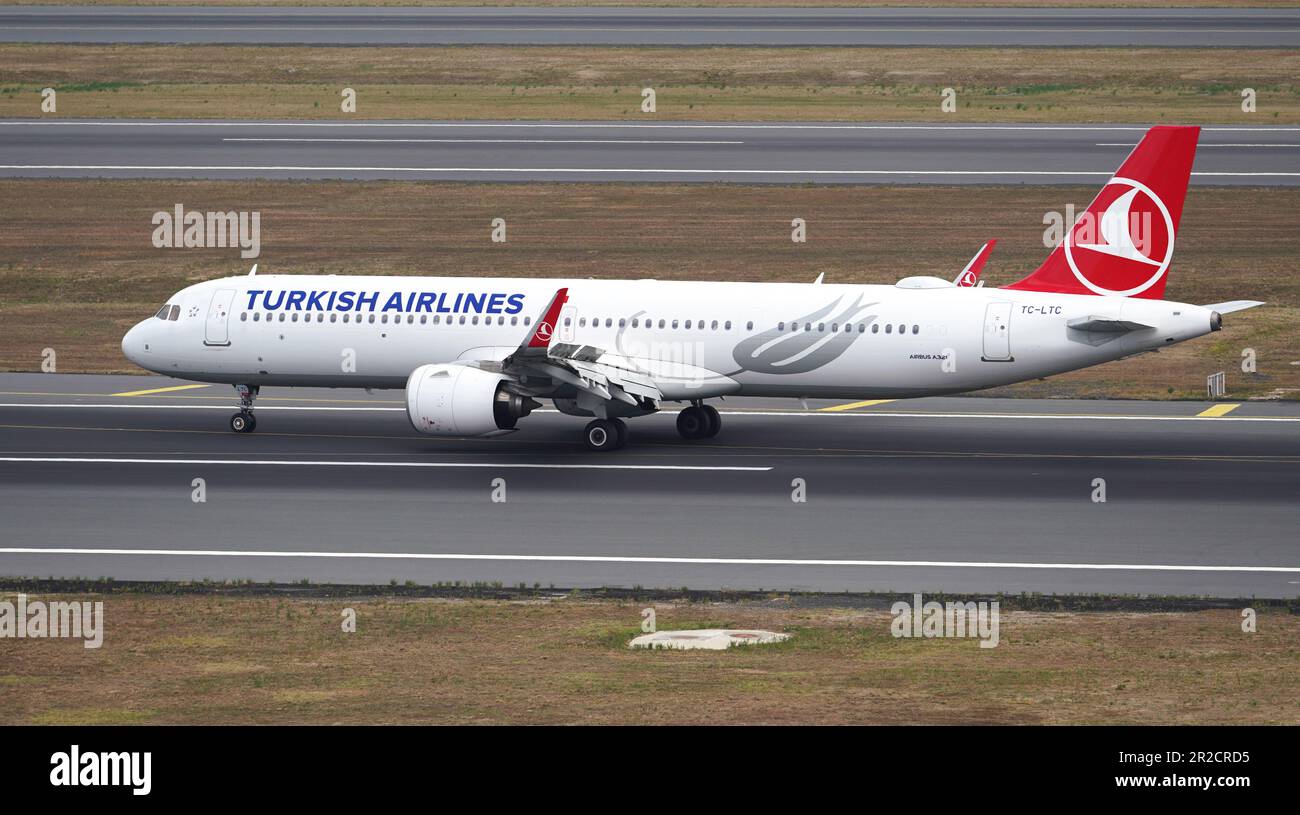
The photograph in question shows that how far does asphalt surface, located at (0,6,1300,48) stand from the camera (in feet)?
351

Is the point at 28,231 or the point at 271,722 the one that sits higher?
the point at 28,231

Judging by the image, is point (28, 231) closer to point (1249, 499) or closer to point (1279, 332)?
point (1279, 332)

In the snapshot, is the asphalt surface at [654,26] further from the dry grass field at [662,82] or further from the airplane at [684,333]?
the airplane at [684,333]

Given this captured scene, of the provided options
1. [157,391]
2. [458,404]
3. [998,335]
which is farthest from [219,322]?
[998,335]

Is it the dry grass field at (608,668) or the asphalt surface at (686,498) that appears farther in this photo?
the asphalt surface at (686,498)

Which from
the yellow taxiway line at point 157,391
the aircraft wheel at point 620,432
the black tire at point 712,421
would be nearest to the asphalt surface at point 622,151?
the yellow taxiway line at point 157,391

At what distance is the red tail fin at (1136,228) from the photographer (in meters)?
43.7

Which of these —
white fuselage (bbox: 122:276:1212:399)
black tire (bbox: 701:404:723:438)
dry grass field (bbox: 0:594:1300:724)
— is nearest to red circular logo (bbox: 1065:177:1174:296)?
white fuselage (bbox: 122:276:1212:399)

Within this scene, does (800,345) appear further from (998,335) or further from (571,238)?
(571,238)

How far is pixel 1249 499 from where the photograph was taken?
3925cm

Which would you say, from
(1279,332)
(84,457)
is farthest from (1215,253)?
(84,457)

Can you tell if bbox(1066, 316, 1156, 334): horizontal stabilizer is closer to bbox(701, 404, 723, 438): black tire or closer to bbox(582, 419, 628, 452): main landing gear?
bbox(701, 404, 723, 438): black tire

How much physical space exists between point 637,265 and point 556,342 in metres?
23.6

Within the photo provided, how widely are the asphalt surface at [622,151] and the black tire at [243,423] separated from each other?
34.0 m
